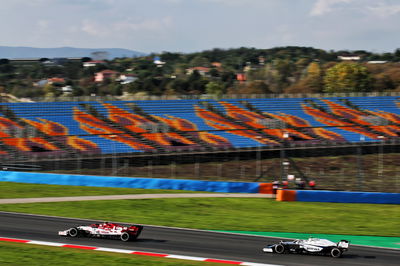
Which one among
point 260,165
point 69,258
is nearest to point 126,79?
point 260,165

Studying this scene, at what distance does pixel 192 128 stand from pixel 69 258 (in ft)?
118

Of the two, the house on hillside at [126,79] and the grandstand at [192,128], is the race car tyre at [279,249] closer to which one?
the grandstand at [192,128]

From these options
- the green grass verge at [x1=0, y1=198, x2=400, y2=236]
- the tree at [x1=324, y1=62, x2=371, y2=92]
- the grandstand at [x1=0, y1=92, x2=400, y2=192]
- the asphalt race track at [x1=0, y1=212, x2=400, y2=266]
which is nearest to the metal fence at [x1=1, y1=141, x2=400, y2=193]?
the grandstand at [x1=0, y1=92, x2=400, y2=192]

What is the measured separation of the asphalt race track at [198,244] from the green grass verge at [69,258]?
0.85 m

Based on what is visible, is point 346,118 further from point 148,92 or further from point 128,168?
point 148,92

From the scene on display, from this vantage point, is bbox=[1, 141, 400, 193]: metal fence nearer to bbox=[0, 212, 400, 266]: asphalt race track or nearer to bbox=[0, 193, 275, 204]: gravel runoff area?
bbox=[0, 193, 275, 204]: gravel runoff area

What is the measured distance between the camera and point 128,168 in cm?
3519

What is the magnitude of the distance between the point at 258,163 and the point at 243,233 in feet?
74.1

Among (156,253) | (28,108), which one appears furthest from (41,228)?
(28,108)

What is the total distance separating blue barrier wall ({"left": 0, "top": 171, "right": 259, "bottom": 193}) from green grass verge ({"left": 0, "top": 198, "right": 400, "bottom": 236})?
89.8 inches

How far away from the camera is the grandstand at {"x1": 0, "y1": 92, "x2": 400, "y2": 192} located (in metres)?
42.3

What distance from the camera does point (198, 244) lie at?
669 inches

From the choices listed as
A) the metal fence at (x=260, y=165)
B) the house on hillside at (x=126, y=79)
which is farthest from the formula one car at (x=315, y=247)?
the house on hillside at (x=126, y=79)

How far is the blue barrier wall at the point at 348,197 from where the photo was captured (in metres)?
26.8
